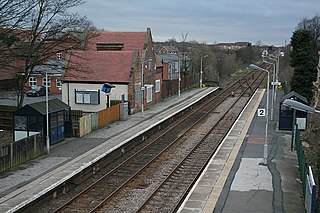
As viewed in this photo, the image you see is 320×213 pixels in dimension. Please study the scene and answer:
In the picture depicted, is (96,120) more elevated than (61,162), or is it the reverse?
(96,120)

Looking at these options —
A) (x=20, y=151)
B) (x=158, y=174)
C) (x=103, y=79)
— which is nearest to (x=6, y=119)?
(x=103, y=79)

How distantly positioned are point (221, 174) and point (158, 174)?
2.97 meters

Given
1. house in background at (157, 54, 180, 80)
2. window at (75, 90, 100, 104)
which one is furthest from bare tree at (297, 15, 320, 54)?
window at (75, 90, 100, 104)

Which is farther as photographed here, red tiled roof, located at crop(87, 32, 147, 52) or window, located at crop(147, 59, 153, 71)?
red tiled roof, located at crop(87, 32, 147, 52)

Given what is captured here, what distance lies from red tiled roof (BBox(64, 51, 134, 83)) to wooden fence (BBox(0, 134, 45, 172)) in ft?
45.7

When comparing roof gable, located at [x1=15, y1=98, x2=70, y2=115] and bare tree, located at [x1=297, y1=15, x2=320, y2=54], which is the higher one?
bare tree, located at [x1=297, y1=15, x2=320, y2=54]

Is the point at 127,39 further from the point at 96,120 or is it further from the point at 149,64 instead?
the point at 96,120

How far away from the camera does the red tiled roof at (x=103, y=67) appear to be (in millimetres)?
36812

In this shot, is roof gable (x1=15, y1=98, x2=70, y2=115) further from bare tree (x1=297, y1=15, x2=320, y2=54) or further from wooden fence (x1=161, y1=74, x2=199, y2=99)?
bare tree (x1=297, y1=15, x2=320, y2=54)

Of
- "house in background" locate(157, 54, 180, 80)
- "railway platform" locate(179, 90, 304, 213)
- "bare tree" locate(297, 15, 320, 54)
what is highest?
"bare tree" locate(297, 15, 320, 54)

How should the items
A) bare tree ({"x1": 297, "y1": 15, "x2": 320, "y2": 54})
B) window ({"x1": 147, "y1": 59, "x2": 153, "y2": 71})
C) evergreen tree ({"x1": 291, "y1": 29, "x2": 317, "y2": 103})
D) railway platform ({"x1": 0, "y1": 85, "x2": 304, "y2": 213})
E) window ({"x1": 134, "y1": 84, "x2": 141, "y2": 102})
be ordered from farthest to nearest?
1. bare tree ({"x1": 297, "y1": 15, "x2": 320, "y2": 54})
2. window ({"x1": 147, "y1": 59, "x2": 153, "y2": 71})
3. window ({"x1": 134, "y1": 84, "x2": 141, "y2": 102})
4. evergreen tree ({"x1": 291, "y1": 29, "x2": 317, "y2": 103})
5. railway platform ({"x1": 0, "y1": 85, "x2": 304, "y2": 213})

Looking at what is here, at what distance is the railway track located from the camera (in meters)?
16.1

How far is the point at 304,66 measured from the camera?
3788 cm

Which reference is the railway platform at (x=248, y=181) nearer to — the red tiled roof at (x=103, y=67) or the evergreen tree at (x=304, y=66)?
the evergreen tree at (x=304, y=66)
